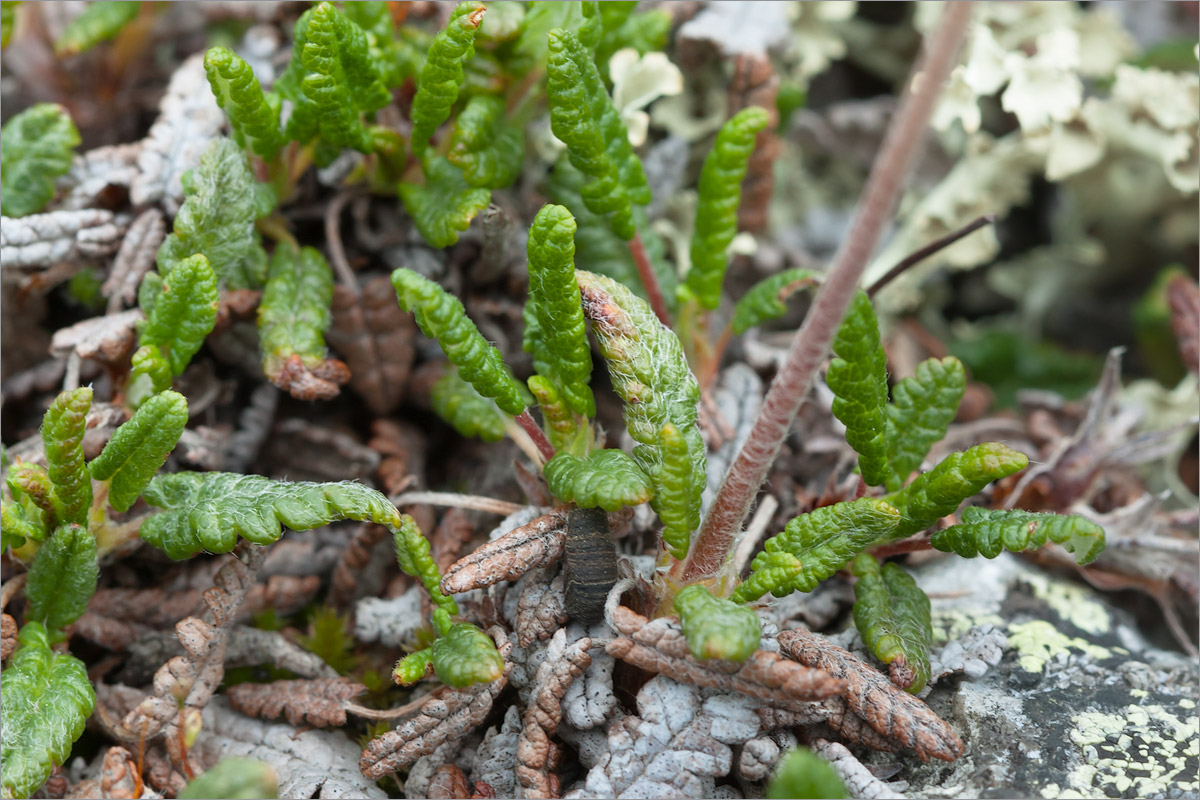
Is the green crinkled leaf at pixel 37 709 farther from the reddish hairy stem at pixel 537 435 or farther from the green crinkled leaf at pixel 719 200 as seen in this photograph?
the green crinkled leaf at pixel 719 200

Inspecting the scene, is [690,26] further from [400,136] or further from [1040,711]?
[1040,711]

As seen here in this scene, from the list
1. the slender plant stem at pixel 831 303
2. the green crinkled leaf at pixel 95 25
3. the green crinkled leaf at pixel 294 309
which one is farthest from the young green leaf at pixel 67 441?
the green crinkled leaf at pixel 95 25

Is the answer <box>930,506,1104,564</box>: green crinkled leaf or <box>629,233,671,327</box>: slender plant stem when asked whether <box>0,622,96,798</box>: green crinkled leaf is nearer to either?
<box>629,233,671,327</box>: slender plant stem

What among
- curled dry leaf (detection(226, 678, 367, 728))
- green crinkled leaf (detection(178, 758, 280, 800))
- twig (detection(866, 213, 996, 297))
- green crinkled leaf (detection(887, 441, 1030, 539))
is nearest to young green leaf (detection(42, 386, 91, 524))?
curled dry leaf (detection(226, 678, 367, 728))

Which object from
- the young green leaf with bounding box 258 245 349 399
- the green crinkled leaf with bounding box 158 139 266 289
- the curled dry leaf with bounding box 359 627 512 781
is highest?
the green crinkled leaf with bounding box 158 139 266 289

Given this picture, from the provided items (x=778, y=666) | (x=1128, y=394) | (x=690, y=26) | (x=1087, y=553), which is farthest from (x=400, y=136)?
(x=1128, y=394)

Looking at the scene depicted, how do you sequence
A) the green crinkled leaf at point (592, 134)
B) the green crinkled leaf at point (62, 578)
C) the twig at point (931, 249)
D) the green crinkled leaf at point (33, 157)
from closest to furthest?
the green crinkled leaf at point (62, 578)
the green crinkled leaf at point (592, 134)
the green crinkled leaf at point (33, 157)
the twig at point (931, 249)

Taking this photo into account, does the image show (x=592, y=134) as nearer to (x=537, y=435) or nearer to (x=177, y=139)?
(x=537, y=435)
